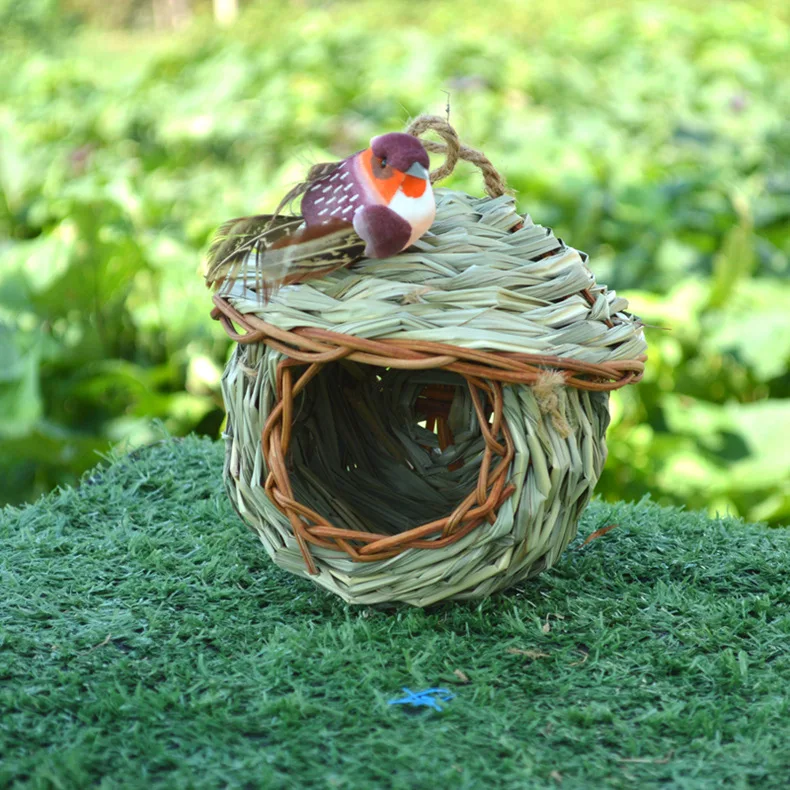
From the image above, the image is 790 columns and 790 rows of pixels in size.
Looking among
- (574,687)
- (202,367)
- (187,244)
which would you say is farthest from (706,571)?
(187,244)

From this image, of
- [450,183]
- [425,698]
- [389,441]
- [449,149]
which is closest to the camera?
[425,698]

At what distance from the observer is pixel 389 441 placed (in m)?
1.82

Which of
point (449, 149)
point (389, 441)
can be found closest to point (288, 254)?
point (449, 149)

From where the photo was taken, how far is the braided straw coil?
1311 mm

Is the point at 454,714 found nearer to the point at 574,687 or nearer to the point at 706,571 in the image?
the point at 574,687

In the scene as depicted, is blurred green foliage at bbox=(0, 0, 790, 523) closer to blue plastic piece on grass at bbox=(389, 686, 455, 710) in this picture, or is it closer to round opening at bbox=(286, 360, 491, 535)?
round opening at bbox=(286, 360, 491, 535)

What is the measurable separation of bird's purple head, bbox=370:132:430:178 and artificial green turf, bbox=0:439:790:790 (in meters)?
0.64

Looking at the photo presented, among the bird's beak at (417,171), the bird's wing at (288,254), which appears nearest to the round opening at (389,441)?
the bird's wing at (288,254)

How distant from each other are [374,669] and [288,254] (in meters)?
0.57

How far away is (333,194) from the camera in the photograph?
1400 millimetres

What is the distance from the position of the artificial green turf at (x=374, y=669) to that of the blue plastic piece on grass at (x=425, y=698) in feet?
0.04

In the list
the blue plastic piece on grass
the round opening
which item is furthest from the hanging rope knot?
the blue plastic piece on grass

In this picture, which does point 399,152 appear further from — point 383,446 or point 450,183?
point 450,183

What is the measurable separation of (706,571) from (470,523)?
523mm
